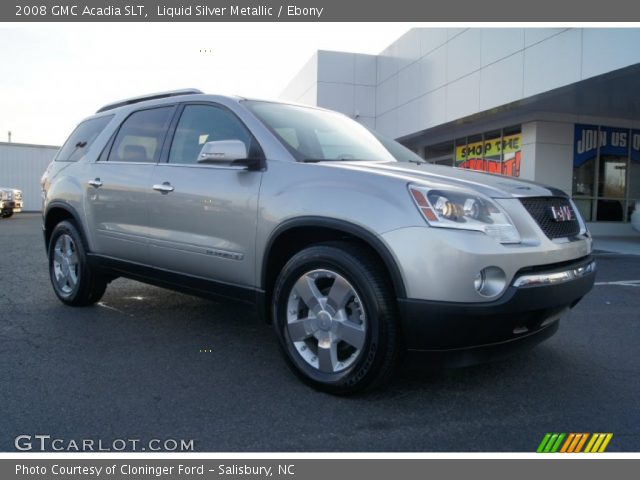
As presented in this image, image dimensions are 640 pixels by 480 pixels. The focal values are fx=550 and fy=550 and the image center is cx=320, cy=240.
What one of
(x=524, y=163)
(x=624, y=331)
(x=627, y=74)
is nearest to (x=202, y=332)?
(x=624, y=331)

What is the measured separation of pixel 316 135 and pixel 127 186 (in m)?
1.68

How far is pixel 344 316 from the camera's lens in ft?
10.2

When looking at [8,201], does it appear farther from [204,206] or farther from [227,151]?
[227,151]

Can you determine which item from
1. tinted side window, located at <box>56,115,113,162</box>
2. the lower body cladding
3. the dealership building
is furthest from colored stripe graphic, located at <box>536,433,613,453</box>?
the dealership building

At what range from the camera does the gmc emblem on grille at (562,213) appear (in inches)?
126

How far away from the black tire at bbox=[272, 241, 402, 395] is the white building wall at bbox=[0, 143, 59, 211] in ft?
105

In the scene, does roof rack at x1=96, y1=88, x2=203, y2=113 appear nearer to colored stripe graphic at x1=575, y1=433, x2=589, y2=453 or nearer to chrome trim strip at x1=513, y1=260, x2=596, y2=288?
chrome trim strip at x1=513, y1=260, x2=596, y2=288

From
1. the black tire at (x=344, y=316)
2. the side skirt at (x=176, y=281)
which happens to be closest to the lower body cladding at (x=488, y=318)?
the black tire at (x=344, y=316)

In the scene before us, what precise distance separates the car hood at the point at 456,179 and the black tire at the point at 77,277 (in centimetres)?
290

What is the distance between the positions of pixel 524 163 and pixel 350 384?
46.5 feet

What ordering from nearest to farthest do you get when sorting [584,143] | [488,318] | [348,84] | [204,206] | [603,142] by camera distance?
[488,318]
[204,206]
[584,143]
[603,142]
[348,84]

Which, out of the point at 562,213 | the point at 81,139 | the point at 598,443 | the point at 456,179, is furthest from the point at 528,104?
the point at 598,443

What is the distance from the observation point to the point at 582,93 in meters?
12.7

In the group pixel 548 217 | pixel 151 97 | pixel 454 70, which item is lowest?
pixel 548 217
